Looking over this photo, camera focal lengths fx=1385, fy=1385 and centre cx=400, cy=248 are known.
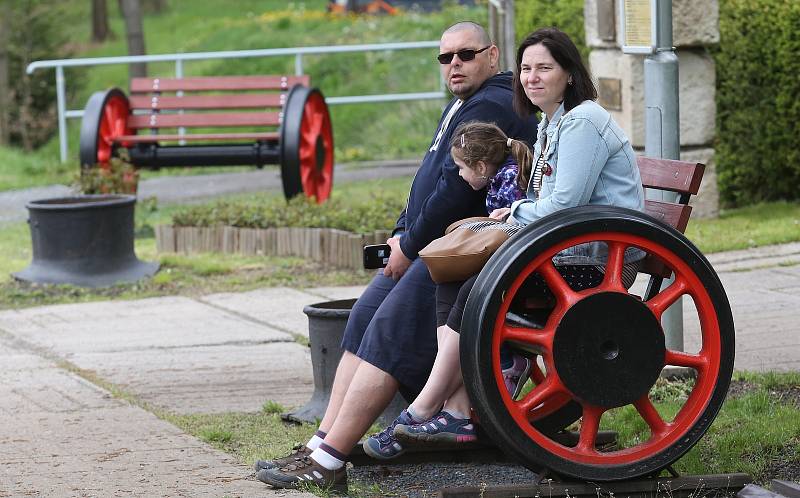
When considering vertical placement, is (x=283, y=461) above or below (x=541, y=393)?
below

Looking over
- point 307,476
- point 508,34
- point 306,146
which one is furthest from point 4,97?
point 307,476

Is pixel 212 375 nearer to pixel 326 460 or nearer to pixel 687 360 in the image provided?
pixel 326 460

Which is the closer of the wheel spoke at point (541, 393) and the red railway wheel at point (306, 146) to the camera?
the wheel spoke at point (541, 393)

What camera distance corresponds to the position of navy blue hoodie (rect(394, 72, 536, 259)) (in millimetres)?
4551

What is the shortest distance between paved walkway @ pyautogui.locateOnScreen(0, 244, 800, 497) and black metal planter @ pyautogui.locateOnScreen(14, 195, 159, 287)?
0.61 m

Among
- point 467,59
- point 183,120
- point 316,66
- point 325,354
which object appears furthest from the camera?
point 316,66

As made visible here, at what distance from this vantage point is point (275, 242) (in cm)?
947

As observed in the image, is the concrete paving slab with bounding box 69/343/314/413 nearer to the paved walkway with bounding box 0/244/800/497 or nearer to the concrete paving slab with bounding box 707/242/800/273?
the paved walkway with bounding box 0/244/800/497

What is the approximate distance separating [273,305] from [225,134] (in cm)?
388

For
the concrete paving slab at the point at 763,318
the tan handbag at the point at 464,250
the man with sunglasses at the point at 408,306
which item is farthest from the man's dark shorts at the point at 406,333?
the concrete paving slab at the point at 763,318

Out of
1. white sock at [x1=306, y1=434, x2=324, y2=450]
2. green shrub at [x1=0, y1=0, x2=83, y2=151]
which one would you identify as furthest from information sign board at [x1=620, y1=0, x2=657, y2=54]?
green shrub at [x1=0, y1=0, x2=83, y2=151]

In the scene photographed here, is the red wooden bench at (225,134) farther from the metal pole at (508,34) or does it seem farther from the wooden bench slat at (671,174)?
the wooden bench slat at (671,174)

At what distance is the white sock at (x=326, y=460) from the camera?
14.4 ft

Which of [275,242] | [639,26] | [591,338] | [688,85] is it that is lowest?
[275,242]
